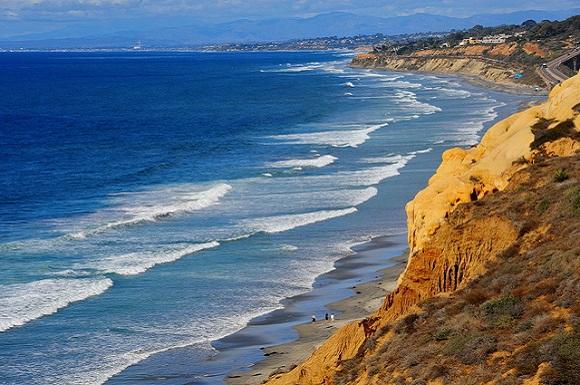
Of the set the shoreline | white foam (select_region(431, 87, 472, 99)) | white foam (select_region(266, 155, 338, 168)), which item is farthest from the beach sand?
white foam (select_region(431, 87, 472, 99))

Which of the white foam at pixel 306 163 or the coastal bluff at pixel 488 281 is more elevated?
the coastal bluff at pixel 488 281

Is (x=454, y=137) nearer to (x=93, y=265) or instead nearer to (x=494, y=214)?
(x=93, y=265)

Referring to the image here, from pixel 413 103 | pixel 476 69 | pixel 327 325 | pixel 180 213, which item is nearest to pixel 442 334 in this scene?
pixel 327 325

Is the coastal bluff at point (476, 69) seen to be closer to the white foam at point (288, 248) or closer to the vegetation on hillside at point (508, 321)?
the white foam at point (288, 248)

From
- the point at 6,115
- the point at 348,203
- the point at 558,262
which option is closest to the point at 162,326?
the point at 558,262

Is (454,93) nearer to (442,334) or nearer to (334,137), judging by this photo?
(334,137)

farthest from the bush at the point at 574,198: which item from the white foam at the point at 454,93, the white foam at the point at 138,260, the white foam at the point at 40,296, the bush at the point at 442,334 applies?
the white foam at the point at 454,93
